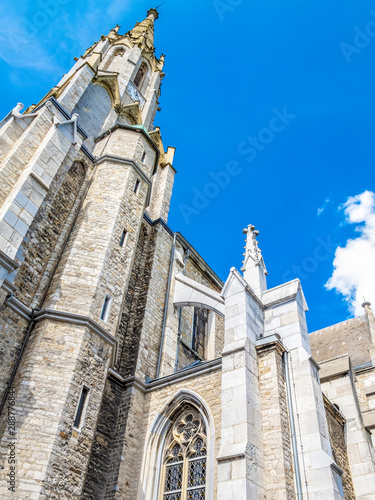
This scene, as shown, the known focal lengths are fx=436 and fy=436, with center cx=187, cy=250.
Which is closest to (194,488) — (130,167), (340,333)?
(130,167)

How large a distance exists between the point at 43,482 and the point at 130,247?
264 inches

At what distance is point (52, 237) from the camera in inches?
466

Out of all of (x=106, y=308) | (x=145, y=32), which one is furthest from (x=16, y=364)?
(x=145, y=32)

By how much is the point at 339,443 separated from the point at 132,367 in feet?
19.6

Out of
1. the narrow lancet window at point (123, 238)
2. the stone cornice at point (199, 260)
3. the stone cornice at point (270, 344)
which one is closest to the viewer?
the stone cornice at point (270, 344)

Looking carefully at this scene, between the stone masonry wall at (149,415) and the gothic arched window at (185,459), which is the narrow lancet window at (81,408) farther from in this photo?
the gothic arched window at (185,459)

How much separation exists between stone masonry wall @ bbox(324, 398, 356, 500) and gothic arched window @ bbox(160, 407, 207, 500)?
12.2ft

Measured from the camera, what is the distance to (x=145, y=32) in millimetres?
31672

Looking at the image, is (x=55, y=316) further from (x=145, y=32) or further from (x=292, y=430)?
(x=145, y=32)

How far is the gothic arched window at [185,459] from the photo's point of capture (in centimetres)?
Result: 894

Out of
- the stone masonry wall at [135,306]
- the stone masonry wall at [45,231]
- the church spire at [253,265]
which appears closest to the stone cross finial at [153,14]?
the stone masonry wall at [135,306]

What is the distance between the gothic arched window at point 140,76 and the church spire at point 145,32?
142 cm

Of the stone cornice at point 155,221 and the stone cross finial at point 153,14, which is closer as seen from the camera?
the stone cornice at point 155,221

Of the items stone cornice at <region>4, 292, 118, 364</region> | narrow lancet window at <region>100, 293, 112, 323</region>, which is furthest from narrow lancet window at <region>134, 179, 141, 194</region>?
stone cornice at <region>4, 292, 118, 364</region>
